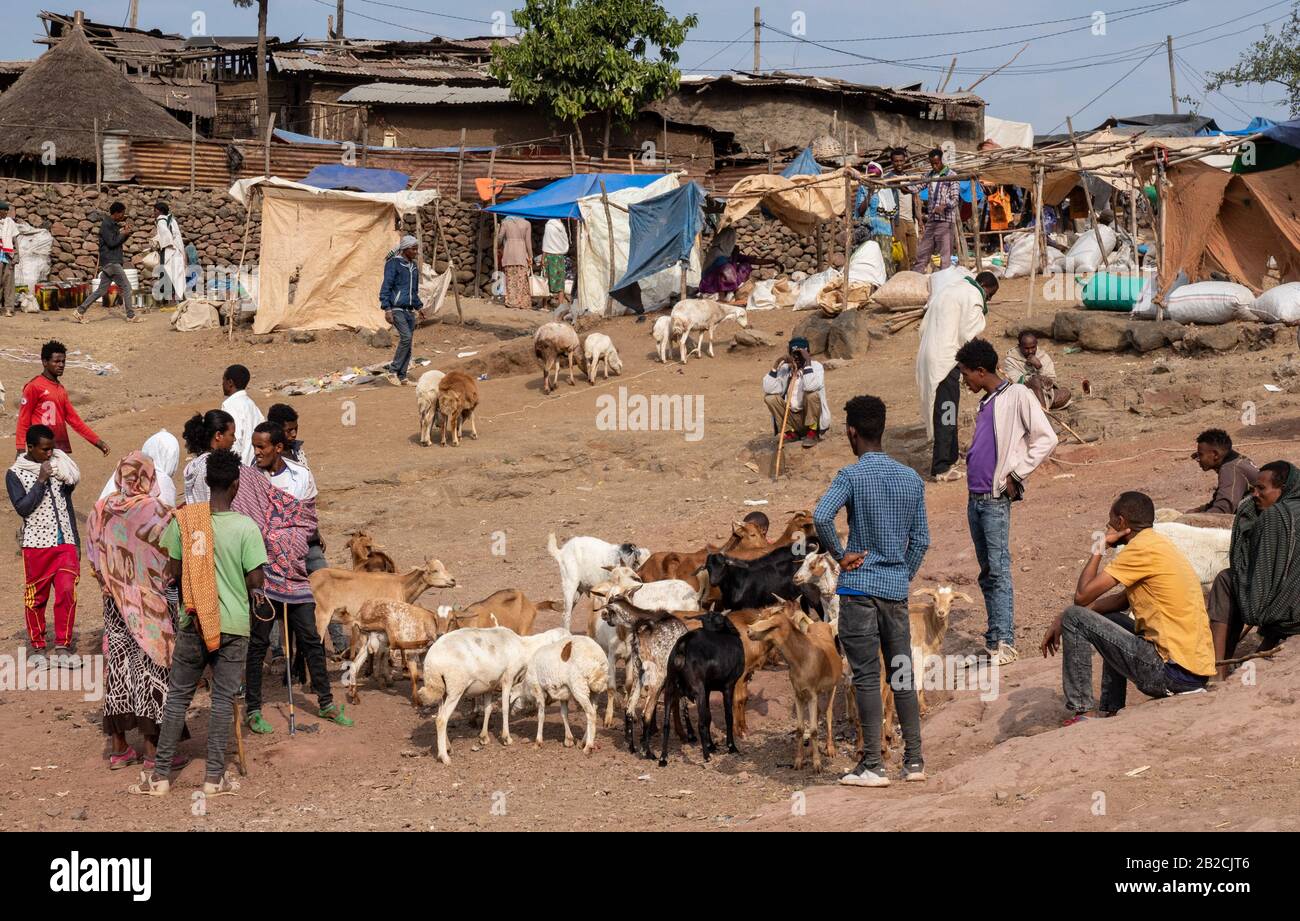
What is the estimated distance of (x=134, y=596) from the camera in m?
7.11

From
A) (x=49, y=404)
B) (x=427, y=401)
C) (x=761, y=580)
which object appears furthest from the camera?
(x=427, y=401)

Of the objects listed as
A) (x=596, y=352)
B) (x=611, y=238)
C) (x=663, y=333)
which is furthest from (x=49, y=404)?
(x=611, y=238)

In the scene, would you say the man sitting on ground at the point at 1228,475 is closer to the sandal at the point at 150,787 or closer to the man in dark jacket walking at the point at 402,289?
the sandal at the point at 150,787

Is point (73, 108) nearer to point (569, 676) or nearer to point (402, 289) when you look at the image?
point (402, 289)

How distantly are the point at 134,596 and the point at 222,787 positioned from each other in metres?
1.09

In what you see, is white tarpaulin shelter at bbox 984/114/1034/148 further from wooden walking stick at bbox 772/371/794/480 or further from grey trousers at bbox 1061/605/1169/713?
grey trousers at bbox 1061/605/1169/713

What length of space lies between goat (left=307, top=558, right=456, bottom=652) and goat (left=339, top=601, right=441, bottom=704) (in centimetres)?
24

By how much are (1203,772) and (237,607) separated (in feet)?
14.7

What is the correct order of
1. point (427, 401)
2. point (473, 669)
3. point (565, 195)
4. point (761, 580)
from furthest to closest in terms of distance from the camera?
point (565, 195), point (427, 401), point (761, 580), point (473, 669)

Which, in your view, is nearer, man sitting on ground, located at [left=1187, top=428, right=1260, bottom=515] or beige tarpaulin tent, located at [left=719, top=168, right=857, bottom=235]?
man sitting on ground, located at [left=1187, top=428, right=1260, bottom=515]

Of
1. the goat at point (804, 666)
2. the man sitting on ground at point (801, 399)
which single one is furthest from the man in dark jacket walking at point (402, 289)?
the goat at point (804, 666)

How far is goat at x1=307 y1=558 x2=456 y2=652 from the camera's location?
27.9 feet

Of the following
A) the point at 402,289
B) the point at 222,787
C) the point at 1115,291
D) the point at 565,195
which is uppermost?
the point at 565,195

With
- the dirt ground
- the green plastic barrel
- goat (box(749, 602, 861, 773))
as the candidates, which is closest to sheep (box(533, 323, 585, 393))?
the dirt ground
